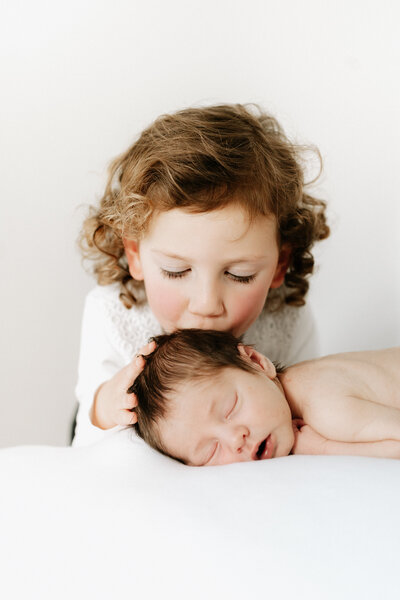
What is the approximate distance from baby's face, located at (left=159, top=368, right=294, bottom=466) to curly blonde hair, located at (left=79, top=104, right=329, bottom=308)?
360mm

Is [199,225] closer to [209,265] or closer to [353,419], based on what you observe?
[209,265]

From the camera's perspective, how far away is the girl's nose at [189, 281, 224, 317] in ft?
4.29

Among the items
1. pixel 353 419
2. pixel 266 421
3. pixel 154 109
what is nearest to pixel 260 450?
pixel 266 421

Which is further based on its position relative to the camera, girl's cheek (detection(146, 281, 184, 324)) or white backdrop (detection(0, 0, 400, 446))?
white backdrop (detection(0, 0, 400, 446))

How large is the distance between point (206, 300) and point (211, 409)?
0.86 feet

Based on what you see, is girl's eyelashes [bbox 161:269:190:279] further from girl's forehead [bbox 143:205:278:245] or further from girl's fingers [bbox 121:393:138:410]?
girl's fingers [bbox 121:393:138:410]

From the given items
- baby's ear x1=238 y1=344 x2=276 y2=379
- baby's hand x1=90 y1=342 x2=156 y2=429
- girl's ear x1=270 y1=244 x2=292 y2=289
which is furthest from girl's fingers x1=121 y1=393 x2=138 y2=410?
girl's ear x1=270 y1=244 x2=292 y2=289

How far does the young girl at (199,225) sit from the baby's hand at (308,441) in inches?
11.7

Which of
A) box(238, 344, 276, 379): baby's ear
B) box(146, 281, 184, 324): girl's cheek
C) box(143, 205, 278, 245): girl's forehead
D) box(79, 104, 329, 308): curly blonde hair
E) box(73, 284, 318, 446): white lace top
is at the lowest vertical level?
box(73, 284, 318, 446): white lace top

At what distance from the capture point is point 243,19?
1.87m

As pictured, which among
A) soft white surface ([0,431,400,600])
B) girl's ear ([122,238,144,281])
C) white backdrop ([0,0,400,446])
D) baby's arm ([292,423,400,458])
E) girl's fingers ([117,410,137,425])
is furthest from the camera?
white backdrop ([0,0,400,446])

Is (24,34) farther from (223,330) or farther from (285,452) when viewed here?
(285,452)

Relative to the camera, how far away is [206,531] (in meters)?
0.78

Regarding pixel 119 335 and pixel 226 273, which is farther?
pixel 119 335
